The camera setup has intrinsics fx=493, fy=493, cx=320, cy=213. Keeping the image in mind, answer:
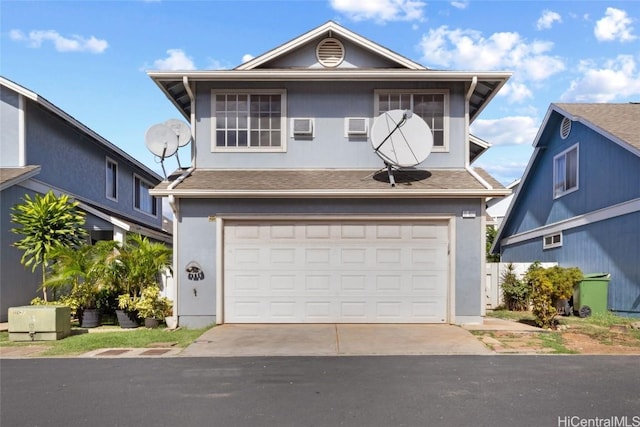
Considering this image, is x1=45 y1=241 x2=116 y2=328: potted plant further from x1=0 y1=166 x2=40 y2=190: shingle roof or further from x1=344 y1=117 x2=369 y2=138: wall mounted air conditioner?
x1=344 y1=117 x2=369 y2=138: wall mounted air conditioner

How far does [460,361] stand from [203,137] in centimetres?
783

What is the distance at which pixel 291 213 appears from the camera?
11.0m

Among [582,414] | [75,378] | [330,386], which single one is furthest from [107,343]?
[582,414]

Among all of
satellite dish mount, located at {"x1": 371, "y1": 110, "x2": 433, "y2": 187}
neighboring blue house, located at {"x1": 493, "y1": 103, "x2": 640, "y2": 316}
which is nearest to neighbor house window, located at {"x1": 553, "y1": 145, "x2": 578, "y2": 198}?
neighboring blue house, located at {"x1": 493, "y1": 103, "x2": 640, "y2": 316}

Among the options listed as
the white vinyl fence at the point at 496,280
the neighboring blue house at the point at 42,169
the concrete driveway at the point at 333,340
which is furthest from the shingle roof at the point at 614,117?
the neighboring blue house at the point at 42,169

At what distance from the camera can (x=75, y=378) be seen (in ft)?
22.2

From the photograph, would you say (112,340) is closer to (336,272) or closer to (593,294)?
(336,272)

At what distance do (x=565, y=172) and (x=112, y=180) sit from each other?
1661 cm

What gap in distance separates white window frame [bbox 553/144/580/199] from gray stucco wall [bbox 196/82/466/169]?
572 centimetres

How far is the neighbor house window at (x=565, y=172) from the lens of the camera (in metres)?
15.7

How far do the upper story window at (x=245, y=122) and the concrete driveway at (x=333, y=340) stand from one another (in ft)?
14.2

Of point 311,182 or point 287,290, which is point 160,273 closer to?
point 287,290

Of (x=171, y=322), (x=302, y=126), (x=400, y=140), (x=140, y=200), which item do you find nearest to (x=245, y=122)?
(x=302, y=126)

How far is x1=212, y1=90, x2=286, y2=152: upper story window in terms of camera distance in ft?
39.3
